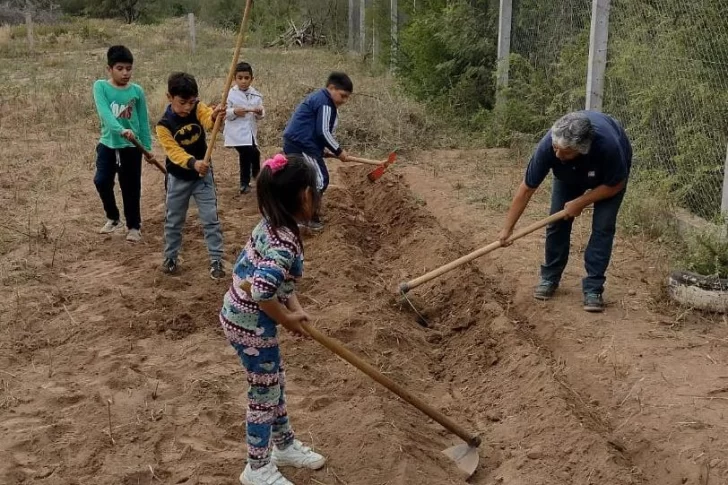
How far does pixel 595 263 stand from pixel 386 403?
6.34ft

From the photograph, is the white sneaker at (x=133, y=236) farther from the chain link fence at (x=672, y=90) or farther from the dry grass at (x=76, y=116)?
the chain link fence at (x=672, y=90)

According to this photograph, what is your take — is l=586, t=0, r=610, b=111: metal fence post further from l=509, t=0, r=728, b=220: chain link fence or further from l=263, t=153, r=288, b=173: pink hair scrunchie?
l=263, t=153, r=288, b=173: pink hair scrunchie

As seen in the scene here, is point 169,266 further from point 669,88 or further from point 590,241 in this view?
point 669,88

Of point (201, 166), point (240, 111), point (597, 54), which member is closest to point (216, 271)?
point (201, 166)

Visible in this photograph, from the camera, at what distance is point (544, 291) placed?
5375 millimetres

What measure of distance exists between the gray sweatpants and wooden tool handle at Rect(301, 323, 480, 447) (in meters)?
2.60

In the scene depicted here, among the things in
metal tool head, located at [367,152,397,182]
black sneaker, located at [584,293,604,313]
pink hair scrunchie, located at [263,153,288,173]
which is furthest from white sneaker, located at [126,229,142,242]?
pink hair scrunchie, located at [263,153,288,173]

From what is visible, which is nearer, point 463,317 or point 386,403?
point 386,403

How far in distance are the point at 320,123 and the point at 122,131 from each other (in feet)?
5.73

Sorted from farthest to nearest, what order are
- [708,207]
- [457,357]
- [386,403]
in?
1. [708,207]
2. [457,357]
3. [386,403]

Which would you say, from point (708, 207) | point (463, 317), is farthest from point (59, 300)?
point (708, 207)

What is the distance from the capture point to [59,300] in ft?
17.9

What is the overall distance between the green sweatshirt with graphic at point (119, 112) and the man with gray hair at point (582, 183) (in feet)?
11.4

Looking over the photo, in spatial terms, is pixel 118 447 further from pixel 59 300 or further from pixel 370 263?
pixel 370 263
